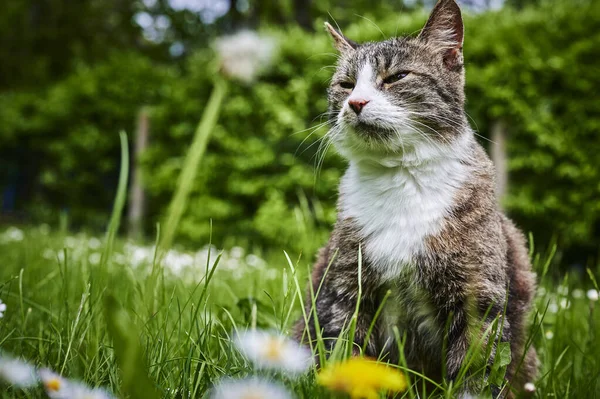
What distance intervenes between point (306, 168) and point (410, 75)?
136 inches

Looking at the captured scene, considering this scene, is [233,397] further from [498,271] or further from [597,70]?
[597,70]

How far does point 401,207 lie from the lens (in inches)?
63.2

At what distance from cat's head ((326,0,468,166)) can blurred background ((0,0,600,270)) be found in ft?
0.80

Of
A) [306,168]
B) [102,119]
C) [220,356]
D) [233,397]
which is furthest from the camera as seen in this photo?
[102,119]

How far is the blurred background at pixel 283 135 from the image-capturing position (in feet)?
14.1

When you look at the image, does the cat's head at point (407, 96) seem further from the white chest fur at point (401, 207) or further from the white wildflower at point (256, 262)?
the white wildflower at point (256, 262)

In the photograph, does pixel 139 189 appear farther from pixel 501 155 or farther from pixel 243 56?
pixel 243 56

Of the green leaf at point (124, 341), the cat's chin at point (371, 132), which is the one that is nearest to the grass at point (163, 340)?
the green leaf at point (124, 341)

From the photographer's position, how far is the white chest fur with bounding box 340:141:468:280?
61.2 inches

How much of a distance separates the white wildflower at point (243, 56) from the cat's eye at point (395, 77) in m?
0.90

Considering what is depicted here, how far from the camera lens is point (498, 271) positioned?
5.06ft

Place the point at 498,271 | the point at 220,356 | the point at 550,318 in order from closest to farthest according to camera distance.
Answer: the point at 220,356
the point at 498,271
the point at 550,318

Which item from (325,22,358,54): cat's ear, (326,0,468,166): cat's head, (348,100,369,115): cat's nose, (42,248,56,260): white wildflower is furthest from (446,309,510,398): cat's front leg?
(42,248,56,260): white wildflower

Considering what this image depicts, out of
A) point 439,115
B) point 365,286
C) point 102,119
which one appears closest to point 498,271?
point 365,286
